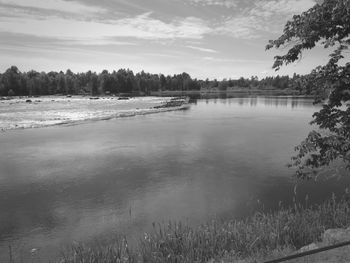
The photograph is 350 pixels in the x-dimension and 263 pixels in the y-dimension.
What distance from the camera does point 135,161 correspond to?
26.5 meters

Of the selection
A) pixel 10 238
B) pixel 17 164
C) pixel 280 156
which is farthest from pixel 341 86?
pixel 17 164

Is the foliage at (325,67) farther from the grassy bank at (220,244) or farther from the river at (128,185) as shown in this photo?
the river at (128,185)

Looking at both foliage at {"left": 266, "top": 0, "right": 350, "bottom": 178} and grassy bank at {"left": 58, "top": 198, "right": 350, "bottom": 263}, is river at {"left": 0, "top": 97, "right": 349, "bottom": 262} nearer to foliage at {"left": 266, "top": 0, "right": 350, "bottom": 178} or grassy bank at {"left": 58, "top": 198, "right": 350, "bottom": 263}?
grassy bank at {"left": 58, "top": 198, "right": 350, "bottom": 263}

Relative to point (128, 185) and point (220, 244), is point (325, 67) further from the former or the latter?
point (128, 185)

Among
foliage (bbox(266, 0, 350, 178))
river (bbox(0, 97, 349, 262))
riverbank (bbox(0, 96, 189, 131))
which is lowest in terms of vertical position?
river (bbox(0, 97, 349, 262))

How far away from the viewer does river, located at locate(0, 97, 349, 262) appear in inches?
581

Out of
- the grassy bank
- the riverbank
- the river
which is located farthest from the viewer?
the riverbank

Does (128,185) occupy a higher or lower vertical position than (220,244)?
lower

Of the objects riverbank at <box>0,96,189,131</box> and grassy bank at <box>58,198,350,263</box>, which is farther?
riverbank at <box>0,96,189,131</box>

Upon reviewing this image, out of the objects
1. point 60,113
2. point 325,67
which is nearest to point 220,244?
point 325,67


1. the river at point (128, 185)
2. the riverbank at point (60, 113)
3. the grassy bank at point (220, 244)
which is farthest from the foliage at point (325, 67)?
the riverbank at point (60, 113)

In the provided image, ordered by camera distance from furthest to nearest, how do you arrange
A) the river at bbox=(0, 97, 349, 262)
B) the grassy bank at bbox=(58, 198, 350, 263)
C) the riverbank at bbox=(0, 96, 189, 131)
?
the riverbank at bbox=(0, 96, 189, 131) → the river at bbox=(0, 97, 349, 262) → the grassy bank at bbox=(58, 198, 350, 263)

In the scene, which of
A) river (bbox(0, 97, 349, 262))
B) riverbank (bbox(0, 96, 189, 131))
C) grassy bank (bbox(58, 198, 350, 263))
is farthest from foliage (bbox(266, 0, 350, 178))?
riverbank (bbox(0, 96, 189, 131))

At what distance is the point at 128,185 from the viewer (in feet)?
67.2
